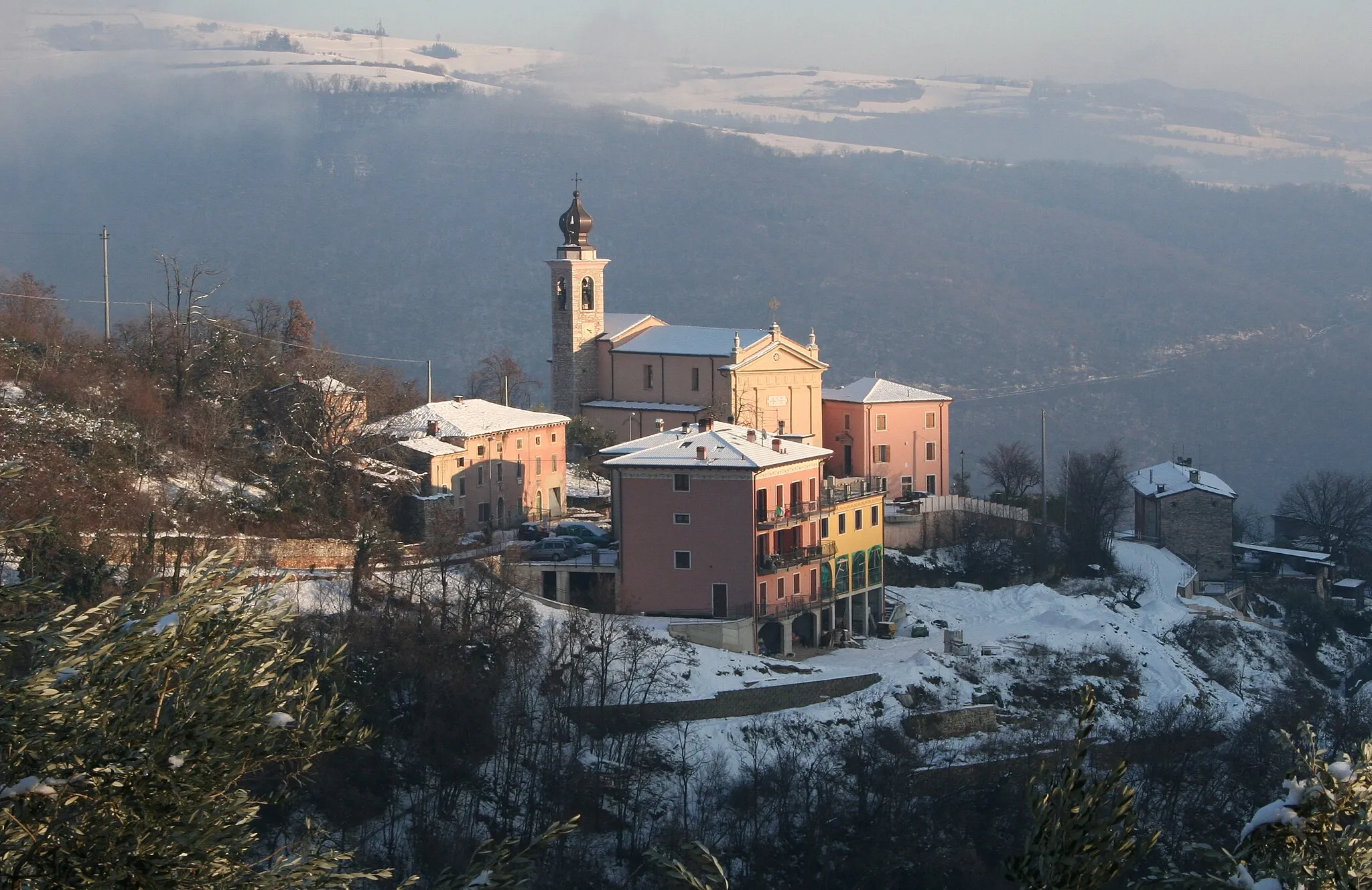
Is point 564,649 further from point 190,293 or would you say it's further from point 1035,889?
point 1035,889

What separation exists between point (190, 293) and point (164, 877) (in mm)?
39317

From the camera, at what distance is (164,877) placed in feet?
27.8

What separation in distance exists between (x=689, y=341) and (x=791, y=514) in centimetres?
1581

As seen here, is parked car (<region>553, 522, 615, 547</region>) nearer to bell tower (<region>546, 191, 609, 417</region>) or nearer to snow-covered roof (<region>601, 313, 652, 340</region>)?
bell tower (<region>546, 191, 609, 417</region>)

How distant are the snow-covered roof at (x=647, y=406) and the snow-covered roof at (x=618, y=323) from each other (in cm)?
217

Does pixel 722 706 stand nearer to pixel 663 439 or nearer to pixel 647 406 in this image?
pixel 663 439

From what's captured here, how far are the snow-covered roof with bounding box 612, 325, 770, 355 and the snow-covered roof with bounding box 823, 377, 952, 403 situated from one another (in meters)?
2.96

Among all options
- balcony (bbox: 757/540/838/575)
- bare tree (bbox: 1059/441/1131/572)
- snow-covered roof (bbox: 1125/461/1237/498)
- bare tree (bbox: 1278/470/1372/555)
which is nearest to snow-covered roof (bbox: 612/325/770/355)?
bare tree (bbox: 1059/441/1131/572)

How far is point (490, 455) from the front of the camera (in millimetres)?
43375

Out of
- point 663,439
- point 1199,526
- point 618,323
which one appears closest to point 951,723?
point 663,439

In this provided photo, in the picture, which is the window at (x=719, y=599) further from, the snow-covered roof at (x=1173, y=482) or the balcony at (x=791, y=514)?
the snow-covered roof at (x=1173, y=482)

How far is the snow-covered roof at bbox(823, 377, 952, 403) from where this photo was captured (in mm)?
51219

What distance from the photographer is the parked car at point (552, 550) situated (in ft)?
122

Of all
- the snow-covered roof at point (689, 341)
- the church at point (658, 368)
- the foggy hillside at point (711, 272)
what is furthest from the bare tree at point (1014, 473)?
the foggy hillside at point (711, 272)
